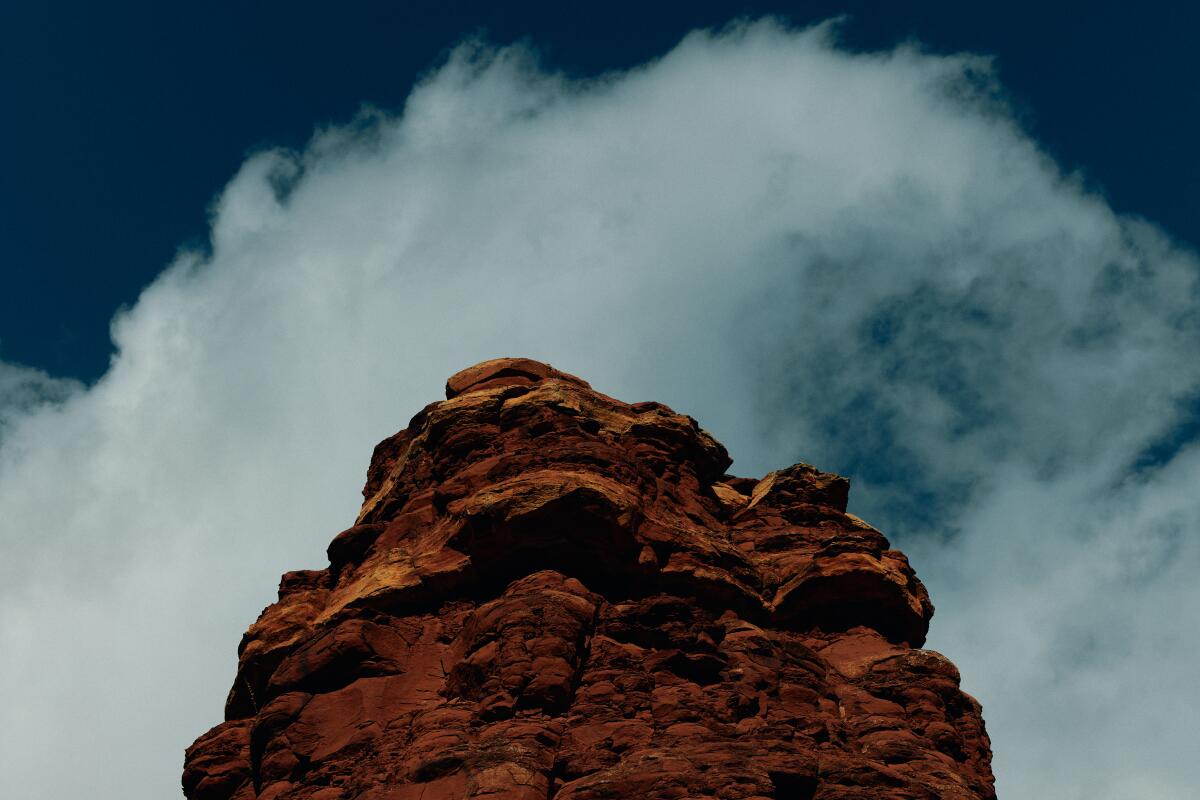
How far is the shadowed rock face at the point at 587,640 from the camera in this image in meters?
28.4

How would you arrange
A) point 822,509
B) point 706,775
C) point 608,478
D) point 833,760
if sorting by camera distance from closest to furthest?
1. point 706,775
2. point 833,760
3. point 608,478
4. point 822,509

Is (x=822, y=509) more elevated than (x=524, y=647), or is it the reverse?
(x=822, y=509)

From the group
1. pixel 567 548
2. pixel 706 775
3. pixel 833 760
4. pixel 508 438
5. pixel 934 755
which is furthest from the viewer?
pixel 508 438

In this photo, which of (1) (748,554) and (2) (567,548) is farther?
(1) (748,554)

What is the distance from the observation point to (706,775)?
2630 centimetres

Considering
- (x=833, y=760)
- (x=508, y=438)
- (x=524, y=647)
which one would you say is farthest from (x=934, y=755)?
(x=508, y=438)

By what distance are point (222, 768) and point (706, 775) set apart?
17.1 m

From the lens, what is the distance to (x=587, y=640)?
108 feet

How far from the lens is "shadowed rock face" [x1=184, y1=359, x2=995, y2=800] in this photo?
93.1 ft

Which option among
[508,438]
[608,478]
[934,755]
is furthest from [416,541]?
[934,755]

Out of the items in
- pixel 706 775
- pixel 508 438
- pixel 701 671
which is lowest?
pixel 706 775

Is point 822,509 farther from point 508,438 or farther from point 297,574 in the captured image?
point 297,574

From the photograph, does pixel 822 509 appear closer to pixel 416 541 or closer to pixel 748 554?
pixel 748 554

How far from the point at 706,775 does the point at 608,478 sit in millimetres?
13222
